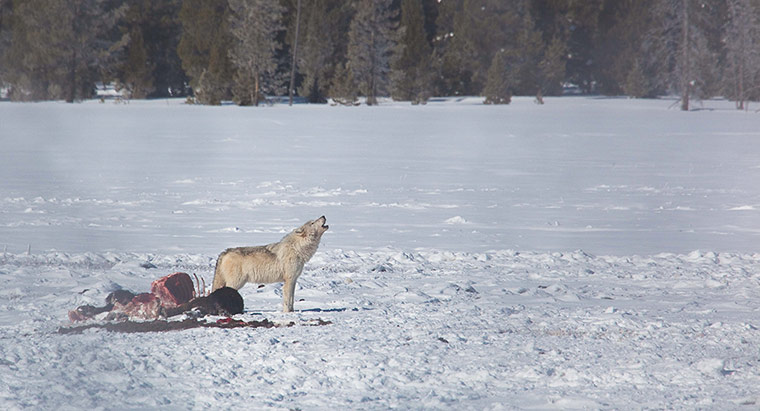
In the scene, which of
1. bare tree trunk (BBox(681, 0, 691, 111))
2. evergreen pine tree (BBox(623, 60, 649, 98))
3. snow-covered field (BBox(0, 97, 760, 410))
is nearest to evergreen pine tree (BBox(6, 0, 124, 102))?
snow-covered field (BBox(0, 97, 760, 410))

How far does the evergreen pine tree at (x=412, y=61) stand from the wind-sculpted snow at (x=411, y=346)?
4994 cm

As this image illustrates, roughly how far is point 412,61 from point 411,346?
54194mm

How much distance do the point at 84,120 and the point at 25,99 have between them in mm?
20890

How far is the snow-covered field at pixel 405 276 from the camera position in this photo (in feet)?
17.8

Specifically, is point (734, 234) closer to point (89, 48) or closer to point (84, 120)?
point (84, 120)

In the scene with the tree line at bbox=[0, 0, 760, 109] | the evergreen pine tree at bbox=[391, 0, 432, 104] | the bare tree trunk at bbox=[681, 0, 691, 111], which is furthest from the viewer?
the evergreen pine tree at bbox=[391, 0, 432, 104]

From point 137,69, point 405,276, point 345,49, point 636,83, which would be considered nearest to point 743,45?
point 636,83

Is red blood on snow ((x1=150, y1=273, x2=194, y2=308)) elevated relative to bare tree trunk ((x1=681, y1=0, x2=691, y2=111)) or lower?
lower

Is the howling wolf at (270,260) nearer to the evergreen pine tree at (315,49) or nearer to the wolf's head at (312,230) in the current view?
the wolf's head at (312,230)

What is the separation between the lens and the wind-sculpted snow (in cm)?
523

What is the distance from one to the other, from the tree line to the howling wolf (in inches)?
1839

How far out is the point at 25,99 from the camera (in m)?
55.1

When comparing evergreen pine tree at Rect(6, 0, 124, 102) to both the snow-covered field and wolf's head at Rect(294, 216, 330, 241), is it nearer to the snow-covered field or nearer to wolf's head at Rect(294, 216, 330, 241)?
the snow-covered field

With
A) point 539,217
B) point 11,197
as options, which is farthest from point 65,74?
point 539,217
